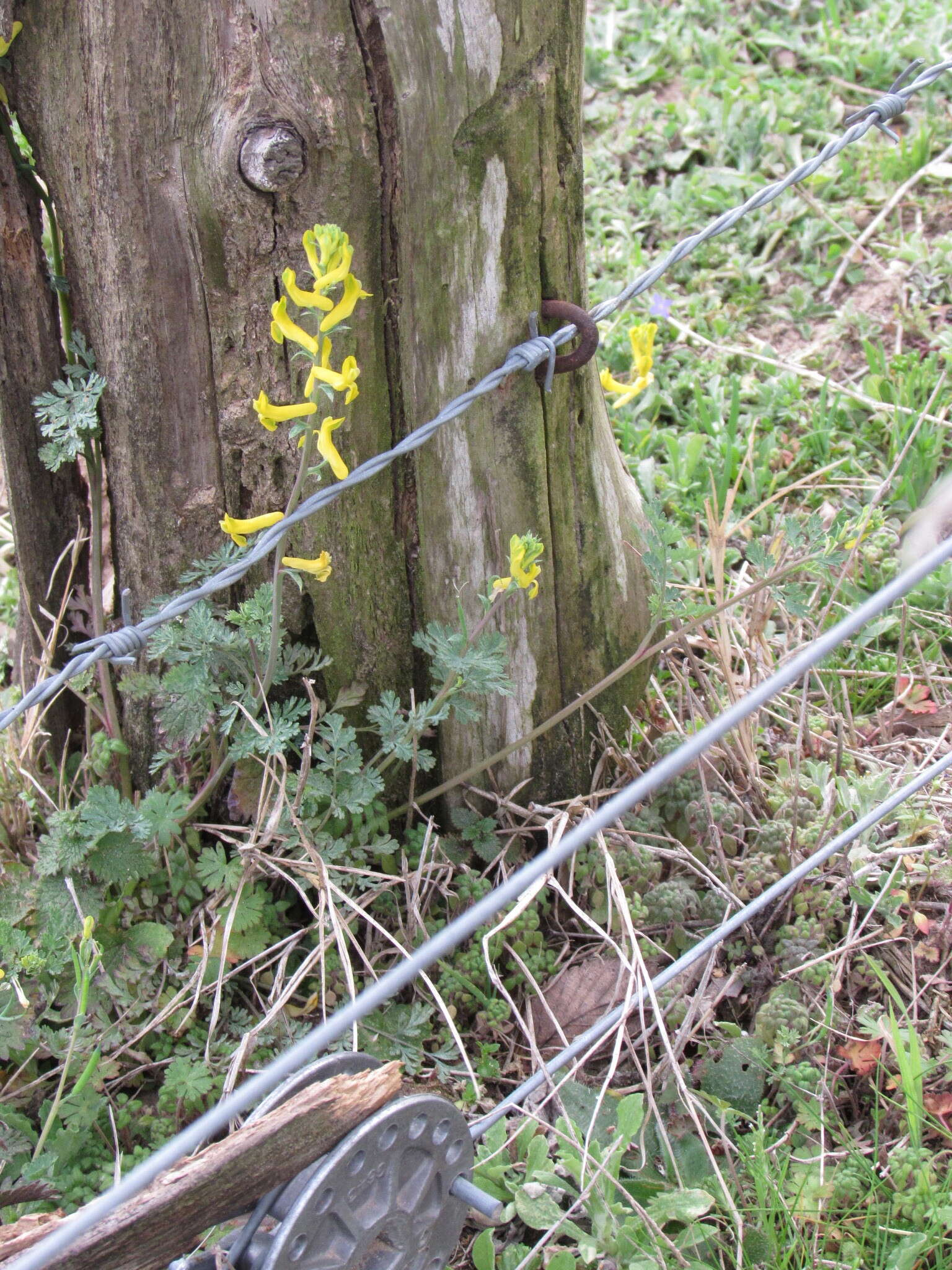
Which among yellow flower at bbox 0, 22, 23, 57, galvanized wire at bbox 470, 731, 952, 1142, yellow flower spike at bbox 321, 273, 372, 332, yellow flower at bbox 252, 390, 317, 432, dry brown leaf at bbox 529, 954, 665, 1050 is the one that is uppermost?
yellow flower at bbox 0, 22, 23, 57

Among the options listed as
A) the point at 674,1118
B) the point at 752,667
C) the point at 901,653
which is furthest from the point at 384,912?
the point at 901,653

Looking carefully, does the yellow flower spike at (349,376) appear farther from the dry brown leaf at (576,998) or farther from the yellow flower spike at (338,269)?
the dry brown leaf at (576,998)

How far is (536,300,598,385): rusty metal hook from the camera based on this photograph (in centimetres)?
198

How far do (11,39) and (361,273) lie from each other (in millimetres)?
658

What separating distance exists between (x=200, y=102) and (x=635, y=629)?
1.31 m

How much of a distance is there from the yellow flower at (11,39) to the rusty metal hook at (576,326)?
946 millimetres

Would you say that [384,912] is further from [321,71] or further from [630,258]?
[630,258]

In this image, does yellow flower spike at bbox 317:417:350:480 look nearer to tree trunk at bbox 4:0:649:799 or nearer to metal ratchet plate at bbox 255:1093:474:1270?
tree trunk at bbox 4:0:649:799

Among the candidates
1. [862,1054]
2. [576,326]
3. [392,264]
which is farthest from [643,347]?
[862,1054]

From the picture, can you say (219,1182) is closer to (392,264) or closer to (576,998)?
(576,998)

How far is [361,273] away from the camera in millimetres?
1852

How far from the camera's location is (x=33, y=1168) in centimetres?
175

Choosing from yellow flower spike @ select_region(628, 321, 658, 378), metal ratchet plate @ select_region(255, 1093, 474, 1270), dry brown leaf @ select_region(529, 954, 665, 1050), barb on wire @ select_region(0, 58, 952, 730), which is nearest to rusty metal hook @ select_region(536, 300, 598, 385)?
barb on wire @ select_region(0, 58, 952, 730)

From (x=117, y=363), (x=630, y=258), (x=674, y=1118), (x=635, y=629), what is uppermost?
(x=117, y=363)
